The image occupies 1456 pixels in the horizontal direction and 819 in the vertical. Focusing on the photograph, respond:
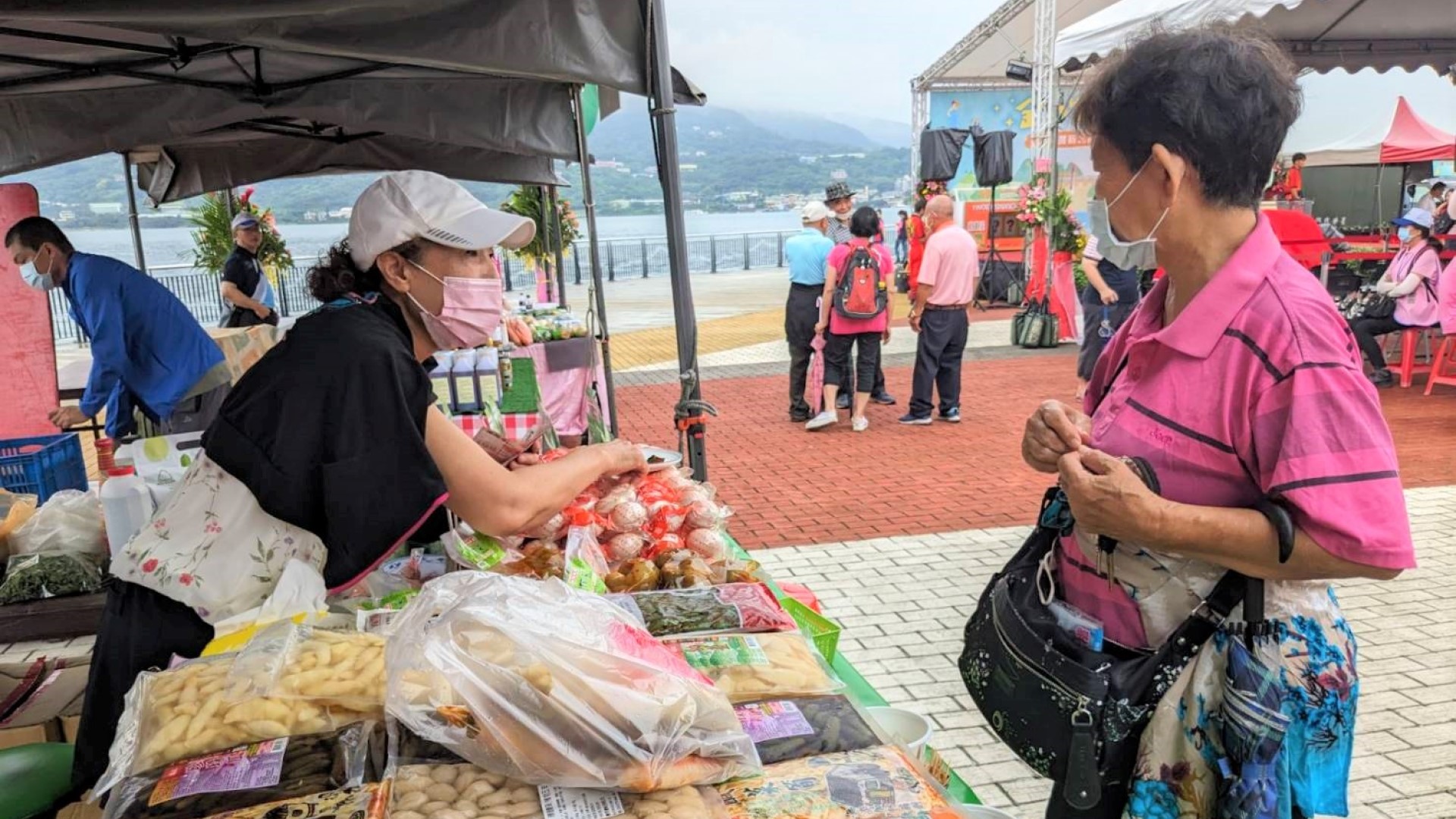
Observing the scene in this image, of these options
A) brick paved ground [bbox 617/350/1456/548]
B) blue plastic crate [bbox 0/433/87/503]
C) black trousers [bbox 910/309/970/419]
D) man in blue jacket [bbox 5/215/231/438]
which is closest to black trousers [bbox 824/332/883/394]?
black trousers [bbox 910/309/970/419]

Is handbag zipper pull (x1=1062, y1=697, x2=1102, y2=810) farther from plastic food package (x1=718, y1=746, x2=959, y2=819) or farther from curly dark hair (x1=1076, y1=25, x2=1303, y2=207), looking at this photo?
curly dark hair (x1=1076, y1=25, x2=1303, y2=207)

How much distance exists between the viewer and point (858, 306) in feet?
26.6

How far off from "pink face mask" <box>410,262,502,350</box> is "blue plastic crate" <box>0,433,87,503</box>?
393 centimetres

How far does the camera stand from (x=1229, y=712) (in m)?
1.62

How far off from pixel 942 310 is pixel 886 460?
5.62 ft

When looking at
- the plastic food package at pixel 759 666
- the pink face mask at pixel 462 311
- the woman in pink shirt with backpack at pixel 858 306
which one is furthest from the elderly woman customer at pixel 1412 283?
the pink face mask at pixel 462 311

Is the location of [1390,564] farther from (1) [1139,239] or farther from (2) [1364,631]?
(2) [1364,631]

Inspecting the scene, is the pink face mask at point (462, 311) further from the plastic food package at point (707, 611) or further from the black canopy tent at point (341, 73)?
the black canopy tent at point (341, 73)

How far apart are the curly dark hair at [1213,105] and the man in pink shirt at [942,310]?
677 cm

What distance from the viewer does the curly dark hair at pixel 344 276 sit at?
2.10 m

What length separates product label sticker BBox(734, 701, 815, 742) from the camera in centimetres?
149

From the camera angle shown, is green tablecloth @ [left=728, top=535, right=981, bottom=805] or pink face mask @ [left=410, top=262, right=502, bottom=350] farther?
pink face mask @ [left=410, top=262, right=502, bottom=350]

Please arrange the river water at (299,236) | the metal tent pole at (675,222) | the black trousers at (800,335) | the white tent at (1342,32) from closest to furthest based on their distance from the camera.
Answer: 1. the metal tent pole at (675,222)
2. the white tent at (1342,32)
3. the black trousers at (800,335)
4. the river water at (299,236)

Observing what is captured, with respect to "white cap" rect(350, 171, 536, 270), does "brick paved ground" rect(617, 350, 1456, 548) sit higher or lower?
lower
